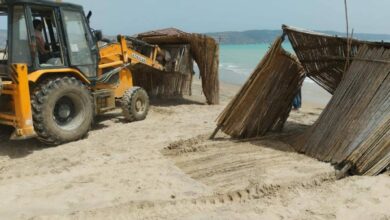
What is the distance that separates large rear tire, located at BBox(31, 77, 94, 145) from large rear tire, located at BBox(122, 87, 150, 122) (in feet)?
4.22

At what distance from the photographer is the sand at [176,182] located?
5016 millimetres

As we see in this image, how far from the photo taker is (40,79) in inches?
304

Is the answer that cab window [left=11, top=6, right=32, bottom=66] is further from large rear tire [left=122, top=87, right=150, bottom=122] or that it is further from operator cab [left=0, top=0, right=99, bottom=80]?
large rear tire [left=122, top=87, right=150, bottom=122]

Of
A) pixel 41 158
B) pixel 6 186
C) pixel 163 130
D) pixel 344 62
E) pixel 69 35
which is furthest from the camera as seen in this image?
pixel 163 130

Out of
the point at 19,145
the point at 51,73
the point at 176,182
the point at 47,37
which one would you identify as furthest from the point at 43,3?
the point at 176,182

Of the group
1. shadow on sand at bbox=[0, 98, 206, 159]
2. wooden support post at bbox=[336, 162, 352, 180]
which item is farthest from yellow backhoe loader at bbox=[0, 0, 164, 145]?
wooden support post at bbox=[336, 162, 352, 180]

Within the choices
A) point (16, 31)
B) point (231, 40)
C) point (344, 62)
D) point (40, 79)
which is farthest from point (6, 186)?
point (231, 40)

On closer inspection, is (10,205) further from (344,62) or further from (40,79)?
(344,62)

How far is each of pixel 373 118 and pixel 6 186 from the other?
15.6 ft

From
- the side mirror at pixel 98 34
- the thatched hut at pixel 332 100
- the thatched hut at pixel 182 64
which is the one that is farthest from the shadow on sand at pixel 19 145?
the thatched hut at pixel 182 64

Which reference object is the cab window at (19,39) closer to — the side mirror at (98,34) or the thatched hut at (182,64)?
the side mirror at (98,34)

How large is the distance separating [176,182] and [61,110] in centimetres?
312

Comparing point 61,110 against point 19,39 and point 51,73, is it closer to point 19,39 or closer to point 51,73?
point 51,73

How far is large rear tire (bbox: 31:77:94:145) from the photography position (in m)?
7.41
